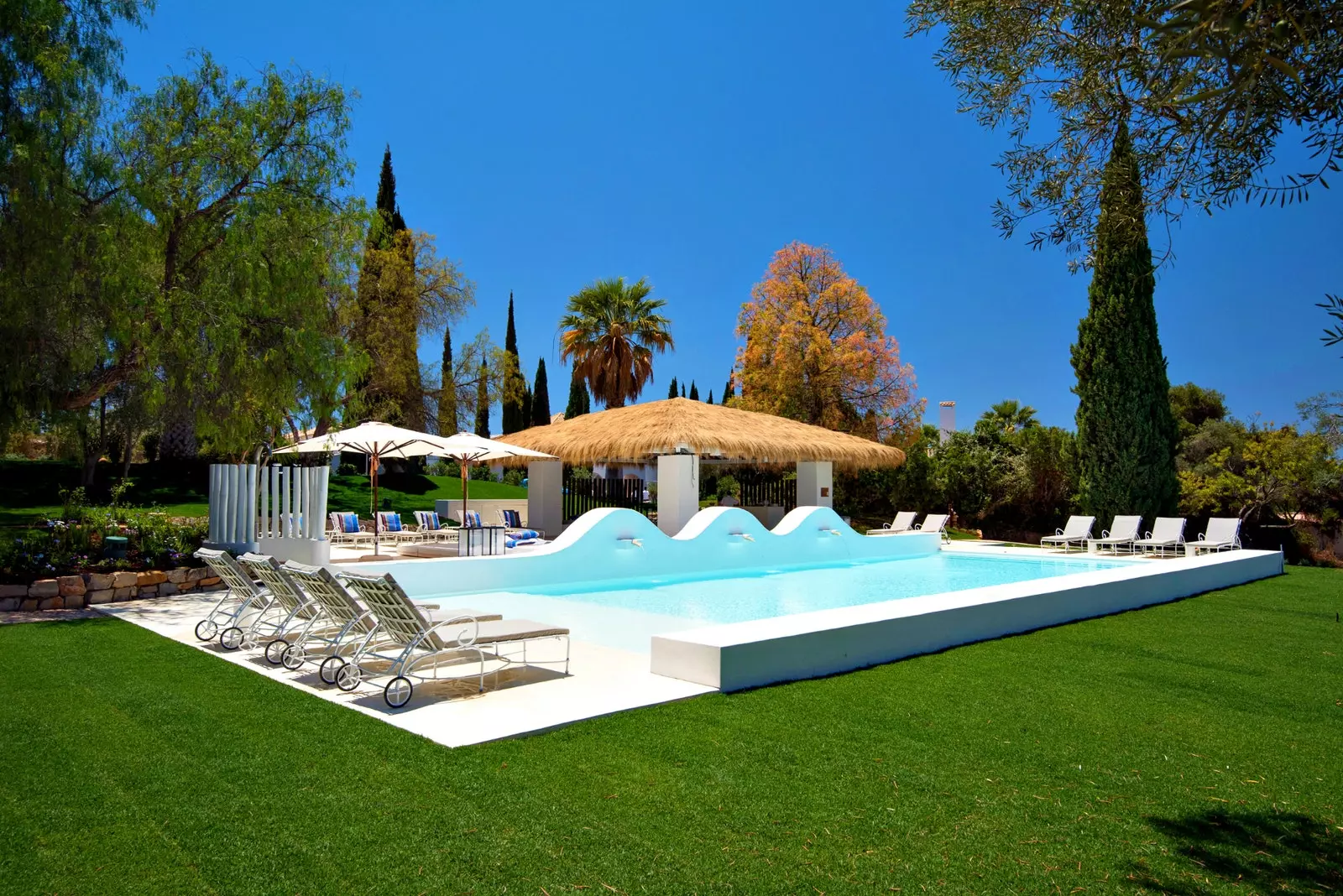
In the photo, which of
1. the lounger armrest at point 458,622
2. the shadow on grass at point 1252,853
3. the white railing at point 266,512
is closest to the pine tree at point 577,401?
the white railing at point 266,512

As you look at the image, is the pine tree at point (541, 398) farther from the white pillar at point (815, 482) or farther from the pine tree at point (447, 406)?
the white pillar at point (815, 482)

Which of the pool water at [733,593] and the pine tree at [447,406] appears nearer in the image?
the pool water at [733,593]

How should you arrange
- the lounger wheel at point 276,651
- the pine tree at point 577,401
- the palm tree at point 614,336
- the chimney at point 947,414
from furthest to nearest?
the pine tree at point 577,401
the chimney at point 947,414
the palm tree at point 614,336
the lounger wheel at point 276,651

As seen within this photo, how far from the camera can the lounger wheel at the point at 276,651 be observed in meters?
7.12

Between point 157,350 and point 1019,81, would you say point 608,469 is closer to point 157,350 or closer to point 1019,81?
point 157,350

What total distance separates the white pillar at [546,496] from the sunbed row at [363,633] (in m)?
12.8

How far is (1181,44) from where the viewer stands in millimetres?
3377

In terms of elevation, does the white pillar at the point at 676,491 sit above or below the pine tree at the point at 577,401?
below

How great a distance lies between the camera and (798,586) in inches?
568

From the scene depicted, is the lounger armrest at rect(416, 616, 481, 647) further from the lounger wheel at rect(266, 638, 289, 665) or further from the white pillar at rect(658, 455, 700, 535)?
the white pillar at rect(658, 455, 700, 535)

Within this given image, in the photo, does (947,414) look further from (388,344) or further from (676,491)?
(388,344)

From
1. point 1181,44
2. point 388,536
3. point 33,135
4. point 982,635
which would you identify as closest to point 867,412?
point 388,536

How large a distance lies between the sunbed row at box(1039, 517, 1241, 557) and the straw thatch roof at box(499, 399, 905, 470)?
185 inches

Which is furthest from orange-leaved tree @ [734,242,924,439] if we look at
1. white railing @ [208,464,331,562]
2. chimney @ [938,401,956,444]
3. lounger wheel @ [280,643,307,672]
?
lounger wheel @ [280,643,307,672]
